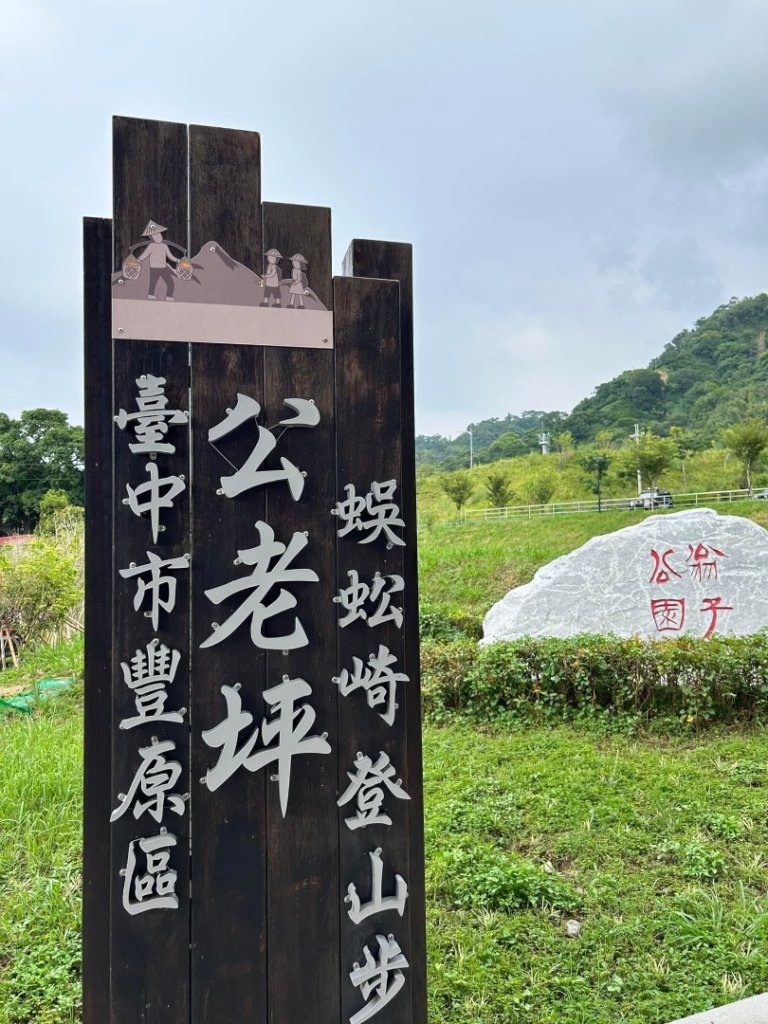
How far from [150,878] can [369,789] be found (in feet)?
1.55

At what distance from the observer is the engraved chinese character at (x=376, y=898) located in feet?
4.85

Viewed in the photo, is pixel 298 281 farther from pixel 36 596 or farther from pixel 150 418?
pixel 36 596

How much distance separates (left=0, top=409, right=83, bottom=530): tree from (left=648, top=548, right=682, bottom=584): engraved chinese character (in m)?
20.4

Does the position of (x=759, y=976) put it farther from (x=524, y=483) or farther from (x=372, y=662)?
(x=524, y=483)

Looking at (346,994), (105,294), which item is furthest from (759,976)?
(105,294)

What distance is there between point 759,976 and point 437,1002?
3.11 ft

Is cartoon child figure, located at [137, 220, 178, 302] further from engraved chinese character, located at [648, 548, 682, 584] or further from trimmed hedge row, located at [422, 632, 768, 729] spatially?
engraved chinese character, located at [648, 548, 682, 584]

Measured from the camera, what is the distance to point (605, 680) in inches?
186

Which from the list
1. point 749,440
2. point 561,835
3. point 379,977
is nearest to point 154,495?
point 379,977

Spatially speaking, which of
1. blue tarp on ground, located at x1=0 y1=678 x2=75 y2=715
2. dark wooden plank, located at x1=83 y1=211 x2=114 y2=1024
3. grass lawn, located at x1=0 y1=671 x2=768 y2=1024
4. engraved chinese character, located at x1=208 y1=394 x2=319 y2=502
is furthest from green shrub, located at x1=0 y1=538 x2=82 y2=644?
engraved chinese character, located at x1=208 y1=394 x2=319 y2=502

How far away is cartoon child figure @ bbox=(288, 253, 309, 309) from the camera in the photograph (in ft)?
4.87

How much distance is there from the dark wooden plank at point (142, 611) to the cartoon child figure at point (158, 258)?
2 centimetres

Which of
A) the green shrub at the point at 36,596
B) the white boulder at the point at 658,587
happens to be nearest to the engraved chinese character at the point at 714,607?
the white boulder at the point at 658,587

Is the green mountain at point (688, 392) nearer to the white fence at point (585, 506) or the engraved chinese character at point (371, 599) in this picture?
the white fence at point (585, 506)
